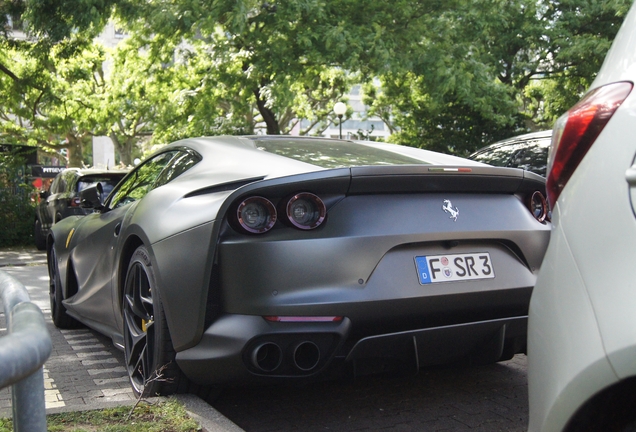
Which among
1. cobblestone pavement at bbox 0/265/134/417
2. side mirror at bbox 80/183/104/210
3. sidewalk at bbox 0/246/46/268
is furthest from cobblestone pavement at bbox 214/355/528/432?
sidewalk at bbox 0/246/46/268

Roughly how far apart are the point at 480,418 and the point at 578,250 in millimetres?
2340

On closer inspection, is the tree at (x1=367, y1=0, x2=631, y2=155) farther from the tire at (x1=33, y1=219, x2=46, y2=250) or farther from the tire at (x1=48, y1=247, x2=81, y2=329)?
the tire at (x1=48, y1=247, x2=81, y2=329)

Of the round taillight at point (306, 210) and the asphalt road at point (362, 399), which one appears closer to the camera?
the round taillight at point (306, 210)

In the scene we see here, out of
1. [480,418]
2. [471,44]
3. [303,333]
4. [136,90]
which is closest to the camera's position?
[303,333]

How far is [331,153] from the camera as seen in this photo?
4.09 meters

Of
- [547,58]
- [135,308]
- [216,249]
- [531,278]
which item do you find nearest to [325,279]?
[216,249]

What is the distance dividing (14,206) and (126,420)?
1394 centimetres

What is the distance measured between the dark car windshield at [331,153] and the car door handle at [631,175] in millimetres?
1985

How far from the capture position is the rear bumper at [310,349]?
3.25 metres

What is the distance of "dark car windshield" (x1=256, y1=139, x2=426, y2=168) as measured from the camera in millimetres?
3750

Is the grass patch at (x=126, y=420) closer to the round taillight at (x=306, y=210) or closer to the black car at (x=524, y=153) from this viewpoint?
the round taillight at (x=306, y=210)

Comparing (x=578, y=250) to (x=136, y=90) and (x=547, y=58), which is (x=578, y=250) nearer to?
(x=547, y=58)

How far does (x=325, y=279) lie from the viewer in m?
3.25

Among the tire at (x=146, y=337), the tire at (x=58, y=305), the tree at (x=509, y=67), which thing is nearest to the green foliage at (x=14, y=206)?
the tree at (x=509, y=67)
